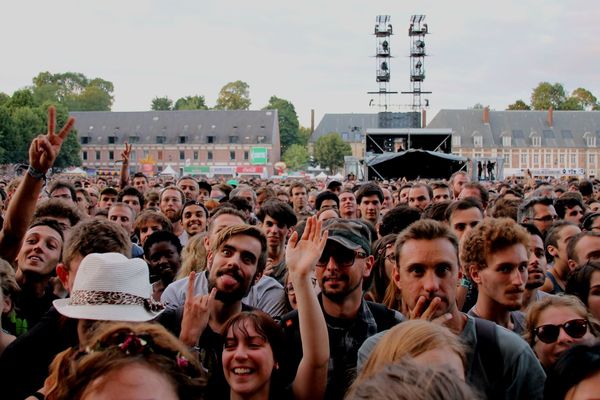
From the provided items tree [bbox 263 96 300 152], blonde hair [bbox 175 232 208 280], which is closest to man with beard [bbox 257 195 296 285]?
blonde hair [bbox 175 232 208 280]

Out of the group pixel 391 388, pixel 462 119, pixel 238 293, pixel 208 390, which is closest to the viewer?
pixel 391 388

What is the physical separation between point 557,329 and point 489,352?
0.65 m

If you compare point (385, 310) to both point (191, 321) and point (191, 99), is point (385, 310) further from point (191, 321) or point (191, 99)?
point (191, 99)

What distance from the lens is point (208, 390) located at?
3.24 meters

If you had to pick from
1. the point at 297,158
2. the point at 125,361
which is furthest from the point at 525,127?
the point at 125,361

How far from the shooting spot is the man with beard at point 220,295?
3.28 meters

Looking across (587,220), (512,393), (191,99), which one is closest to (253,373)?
(512,393)

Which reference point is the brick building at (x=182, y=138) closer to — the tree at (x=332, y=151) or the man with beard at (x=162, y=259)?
the tree at (x=332, y=151)

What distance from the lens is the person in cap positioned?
10.8 ft

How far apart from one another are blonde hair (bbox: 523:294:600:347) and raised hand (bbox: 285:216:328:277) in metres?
1.14

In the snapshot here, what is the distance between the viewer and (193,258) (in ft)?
17.6

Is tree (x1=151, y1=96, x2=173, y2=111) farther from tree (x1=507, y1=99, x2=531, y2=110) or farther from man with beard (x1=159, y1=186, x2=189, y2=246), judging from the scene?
man with beard (x1=159, y1=186, x2=189, y2=246)

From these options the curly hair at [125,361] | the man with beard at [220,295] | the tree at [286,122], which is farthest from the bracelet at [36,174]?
the tree at [286,122]

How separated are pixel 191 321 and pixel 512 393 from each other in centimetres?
150
